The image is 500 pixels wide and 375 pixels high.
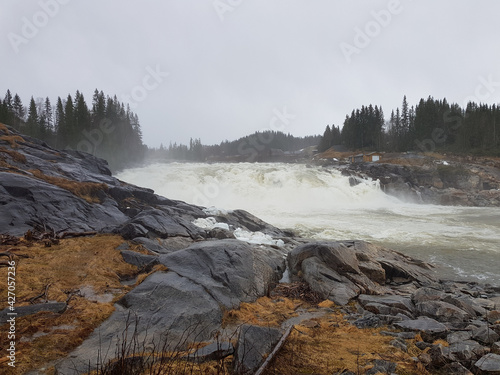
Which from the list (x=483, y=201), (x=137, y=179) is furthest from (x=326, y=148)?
(x=137, y=179)

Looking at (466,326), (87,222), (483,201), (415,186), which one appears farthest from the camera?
(415,186)

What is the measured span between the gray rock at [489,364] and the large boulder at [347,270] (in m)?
3.15

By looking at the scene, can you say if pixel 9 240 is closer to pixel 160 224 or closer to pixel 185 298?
pixel 160 224

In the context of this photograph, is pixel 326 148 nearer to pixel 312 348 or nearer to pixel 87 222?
pixel 87 222

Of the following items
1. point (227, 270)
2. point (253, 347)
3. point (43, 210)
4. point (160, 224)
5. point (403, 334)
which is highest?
point (43, 210)

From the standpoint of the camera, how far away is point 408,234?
17016mm

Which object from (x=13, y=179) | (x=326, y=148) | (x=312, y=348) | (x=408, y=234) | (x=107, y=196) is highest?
(x=326, y=148)

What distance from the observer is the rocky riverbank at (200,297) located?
12.7ft

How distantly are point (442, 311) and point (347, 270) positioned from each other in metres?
2.64

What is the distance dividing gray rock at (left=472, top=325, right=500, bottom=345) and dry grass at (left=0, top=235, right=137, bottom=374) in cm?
627

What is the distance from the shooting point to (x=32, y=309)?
4.95m

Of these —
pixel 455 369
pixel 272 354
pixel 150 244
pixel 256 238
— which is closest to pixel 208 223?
pixel 256 238

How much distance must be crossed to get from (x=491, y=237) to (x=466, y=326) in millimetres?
14948

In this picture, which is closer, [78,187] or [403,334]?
[403,334]
